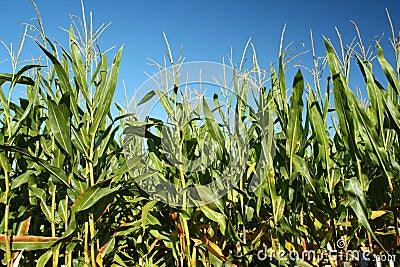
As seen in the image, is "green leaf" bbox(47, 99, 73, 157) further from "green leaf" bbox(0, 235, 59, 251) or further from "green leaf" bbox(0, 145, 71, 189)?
"green leaf" bbox(0, 235, 59, 251)

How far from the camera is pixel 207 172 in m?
2.43

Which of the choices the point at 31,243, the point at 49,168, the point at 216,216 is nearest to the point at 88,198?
the point at 49,168

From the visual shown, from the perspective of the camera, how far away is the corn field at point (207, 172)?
1862mm

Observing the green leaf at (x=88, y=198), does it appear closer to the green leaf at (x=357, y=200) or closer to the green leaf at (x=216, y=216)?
the green leaf at (x=216, y=216)

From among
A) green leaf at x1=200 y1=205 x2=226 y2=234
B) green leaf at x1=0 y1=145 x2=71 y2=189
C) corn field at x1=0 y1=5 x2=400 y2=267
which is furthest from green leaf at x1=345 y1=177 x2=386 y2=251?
green leaf at x1=0 y1=145 x2=71 y2=189

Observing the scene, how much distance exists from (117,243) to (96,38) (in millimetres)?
1375

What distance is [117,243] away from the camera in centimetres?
260

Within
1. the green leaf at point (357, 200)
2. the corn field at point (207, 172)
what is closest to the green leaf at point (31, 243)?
the corn field at point (207, 172)

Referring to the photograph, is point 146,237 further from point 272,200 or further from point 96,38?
point 96,38

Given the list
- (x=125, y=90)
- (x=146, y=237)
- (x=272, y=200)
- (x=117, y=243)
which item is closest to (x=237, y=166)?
(x=272, y=200)

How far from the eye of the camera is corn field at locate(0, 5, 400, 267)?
1.86 meters

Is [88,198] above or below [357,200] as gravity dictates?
above

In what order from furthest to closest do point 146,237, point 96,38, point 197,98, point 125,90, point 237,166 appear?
point 125,90 < point 197,98 < point 146,237 < point 237,166 < point 96,38

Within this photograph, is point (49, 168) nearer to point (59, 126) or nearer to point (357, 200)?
point (59, 126)
